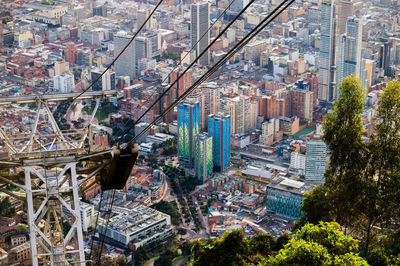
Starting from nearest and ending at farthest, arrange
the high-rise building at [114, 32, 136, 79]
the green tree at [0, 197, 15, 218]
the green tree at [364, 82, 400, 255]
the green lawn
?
the green tree at [364, 82, 400, 255] → the green tree at [0, 197, 15, 218] → the green lawn → the high-rise building at [114, 32, 136, 79]

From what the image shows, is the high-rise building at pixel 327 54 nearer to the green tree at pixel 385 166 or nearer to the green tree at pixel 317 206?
the green tree at pixel 317 206

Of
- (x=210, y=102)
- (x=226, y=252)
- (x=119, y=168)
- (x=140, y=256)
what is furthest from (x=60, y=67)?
(x=119, y=168)

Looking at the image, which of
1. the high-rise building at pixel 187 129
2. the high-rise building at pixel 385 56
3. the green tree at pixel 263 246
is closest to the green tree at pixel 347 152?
the green tree at pixel 263 246

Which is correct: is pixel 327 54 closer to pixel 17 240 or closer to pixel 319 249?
pixel 17 240

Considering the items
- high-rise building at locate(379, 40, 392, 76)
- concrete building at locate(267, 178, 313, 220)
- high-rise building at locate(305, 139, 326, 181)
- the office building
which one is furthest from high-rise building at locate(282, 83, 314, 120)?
the office building

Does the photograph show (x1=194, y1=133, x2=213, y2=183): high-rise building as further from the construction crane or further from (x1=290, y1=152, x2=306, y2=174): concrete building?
the construction crane

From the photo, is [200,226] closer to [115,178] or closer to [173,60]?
[115,178]

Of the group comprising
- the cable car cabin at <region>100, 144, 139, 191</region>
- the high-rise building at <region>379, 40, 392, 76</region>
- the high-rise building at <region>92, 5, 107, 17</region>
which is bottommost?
the high-rise building at <region>379, 40, 392, 76</region>
